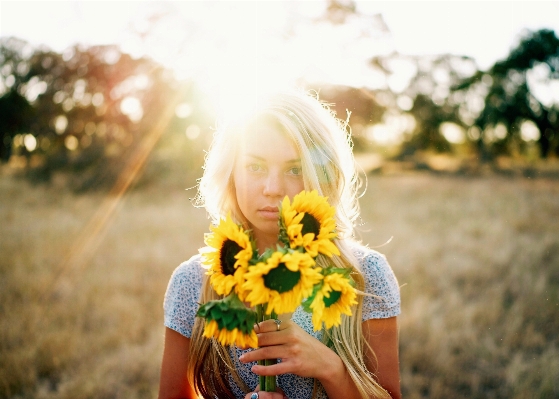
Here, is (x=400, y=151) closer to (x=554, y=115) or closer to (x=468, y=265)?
(x=554, y=115)

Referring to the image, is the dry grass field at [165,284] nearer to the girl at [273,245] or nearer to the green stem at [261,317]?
the girl at [273,245]

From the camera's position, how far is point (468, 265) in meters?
5.90

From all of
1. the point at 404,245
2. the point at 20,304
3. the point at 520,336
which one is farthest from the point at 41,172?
the point at 520,336

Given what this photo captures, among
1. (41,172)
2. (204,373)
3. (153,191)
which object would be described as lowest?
(204,373)

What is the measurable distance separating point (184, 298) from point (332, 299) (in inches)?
43.5

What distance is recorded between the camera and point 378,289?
1784mm

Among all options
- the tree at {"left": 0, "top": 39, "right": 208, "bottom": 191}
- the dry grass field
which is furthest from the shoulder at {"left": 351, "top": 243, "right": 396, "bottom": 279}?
the tree at {"left": 0, "top": 39, "right": 208, "bottom": 191}

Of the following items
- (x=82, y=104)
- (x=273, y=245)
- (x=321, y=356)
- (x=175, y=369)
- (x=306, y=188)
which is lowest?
(x=175, y=369)

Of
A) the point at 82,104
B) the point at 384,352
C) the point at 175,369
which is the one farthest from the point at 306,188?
the point at 82,104

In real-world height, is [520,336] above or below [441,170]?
below

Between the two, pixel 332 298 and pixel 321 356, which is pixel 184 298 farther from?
pixel 332 298

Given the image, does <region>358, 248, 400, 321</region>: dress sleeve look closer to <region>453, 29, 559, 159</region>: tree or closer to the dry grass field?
the dry grass field

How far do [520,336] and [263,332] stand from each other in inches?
169

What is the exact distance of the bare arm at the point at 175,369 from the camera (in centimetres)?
184
